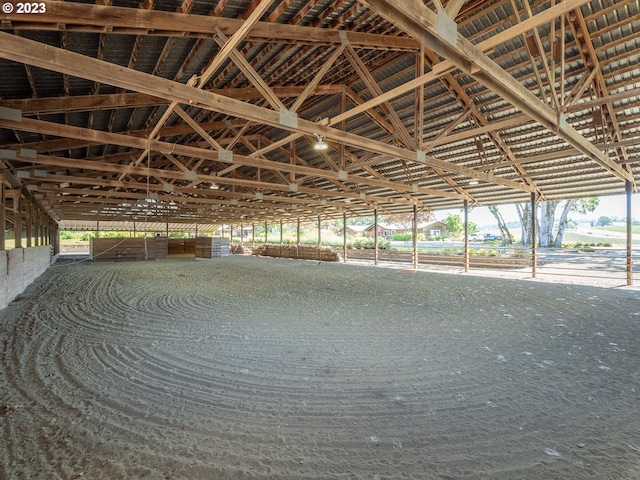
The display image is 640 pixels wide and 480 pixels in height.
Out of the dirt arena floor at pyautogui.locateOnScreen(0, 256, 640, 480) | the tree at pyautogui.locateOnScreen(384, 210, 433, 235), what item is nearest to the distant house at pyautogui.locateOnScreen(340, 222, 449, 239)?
the tree at pyautogui.locateOnScreen(384, 210, 433, 235)

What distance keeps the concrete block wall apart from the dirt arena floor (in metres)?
1.23

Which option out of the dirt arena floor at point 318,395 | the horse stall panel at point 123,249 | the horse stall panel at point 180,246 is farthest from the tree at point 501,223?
the horse stall panel at point 180,246

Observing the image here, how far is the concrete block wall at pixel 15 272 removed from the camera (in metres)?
6.42

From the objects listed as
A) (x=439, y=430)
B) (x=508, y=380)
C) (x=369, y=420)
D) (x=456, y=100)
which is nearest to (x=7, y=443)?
(x=369, y=420)

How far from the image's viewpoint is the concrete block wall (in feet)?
21.1

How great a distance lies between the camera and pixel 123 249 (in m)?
20.1

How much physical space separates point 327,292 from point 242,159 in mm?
4334

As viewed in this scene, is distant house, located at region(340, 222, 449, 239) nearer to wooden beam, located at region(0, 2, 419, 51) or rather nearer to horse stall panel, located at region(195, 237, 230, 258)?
horse stall panel, located at region(195, 237, 230, 258)

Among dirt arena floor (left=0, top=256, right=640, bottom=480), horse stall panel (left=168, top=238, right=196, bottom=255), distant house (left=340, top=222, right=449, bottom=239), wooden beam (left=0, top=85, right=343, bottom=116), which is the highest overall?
wooden beam (left=0, top=85, right=343, bottom=116)

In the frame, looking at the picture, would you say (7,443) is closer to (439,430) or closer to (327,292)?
(439,430)

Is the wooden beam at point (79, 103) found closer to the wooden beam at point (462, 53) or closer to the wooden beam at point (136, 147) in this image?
the wooden beam at point (136, 147)

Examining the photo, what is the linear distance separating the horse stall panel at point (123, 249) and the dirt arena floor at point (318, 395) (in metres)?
15.9

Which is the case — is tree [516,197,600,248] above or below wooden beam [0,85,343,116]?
below

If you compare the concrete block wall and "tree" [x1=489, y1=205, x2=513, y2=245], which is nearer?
the concrete block wall
